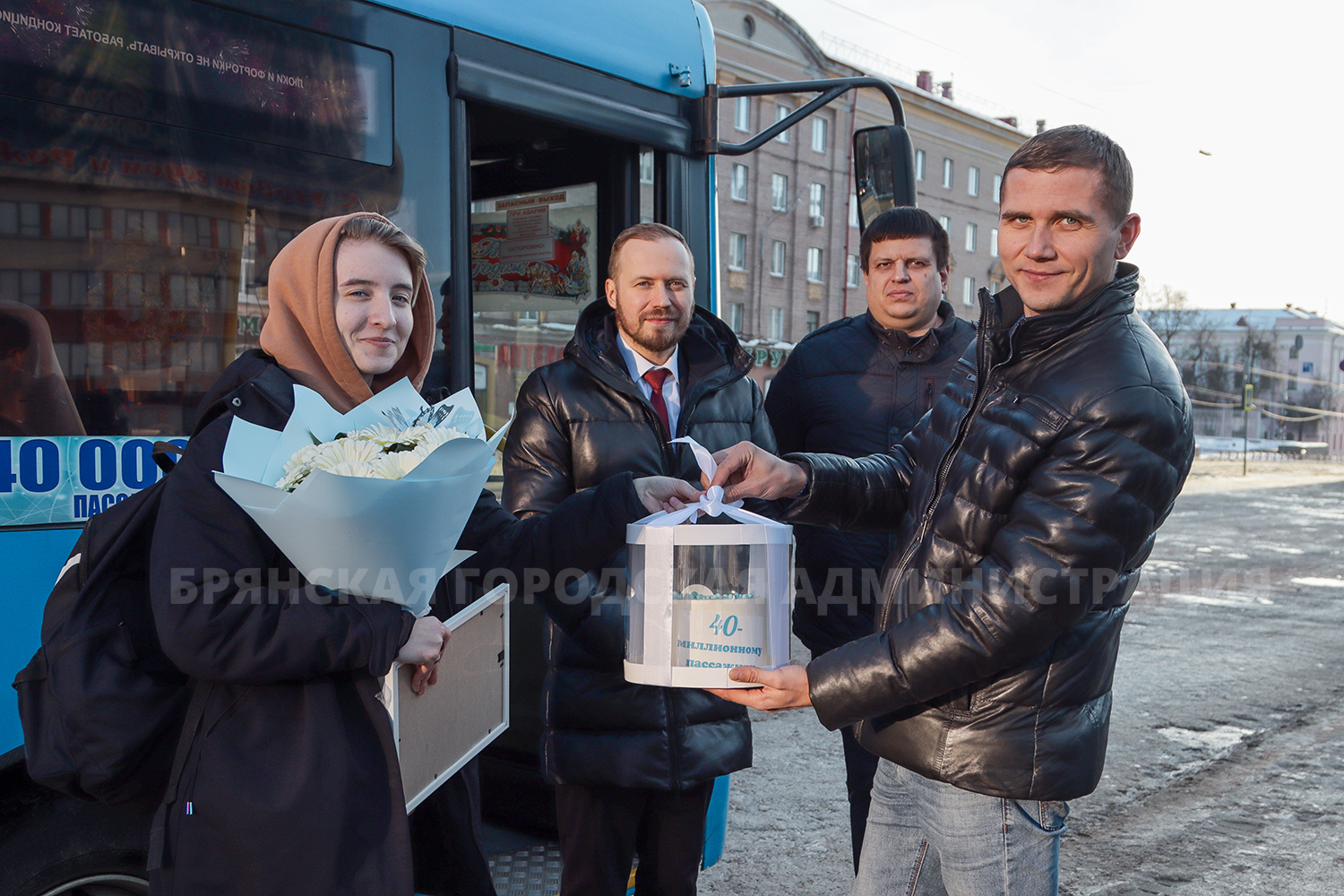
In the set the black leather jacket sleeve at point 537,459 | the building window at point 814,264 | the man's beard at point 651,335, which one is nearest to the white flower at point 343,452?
the black leather jacket sleeve at point 537,459

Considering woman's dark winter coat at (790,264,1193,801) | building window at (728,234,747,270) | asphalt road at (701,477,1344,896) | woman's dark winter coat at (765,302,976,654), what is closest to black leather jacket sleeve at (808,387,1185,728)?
woman's dark winter coat at (790,264,1193,801)

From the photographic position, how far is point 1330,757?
5527 millimetres

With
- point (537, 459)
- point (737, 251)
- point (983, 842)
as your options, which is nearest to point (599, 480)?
point (537, 459)

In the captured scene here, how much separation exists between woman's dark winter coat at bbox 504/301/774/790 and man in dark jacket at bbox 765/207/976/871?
2.36 feet

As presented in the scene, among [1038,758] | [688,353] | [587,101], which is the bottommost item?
[1038,758]

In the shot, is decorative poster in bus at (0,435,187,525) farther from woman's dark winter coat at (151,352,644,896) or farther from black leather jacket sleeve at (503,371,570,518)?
black leather jacket sleeve at (503,371,570,518)

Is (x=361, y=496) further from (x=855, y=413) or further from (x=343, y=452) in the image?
(x=855, y=413)

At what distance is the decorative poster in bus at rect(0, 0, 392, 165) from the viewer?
7.23 ft

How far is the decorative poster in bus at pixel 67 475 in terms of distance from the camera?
219cm

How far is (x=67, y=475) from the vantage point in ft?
7.43

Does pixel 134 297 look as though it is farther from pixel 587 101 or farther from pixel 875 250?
pixel 875 250

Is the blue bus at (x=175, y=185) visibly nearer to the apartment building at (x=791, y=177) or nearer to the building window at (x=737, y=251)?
the apartment building at (x=791, y=177)

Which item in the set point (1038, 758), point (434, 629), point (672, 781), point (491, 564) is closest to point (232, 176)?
point (491, 564)

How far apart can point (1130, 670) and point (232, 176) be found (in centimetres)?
687
